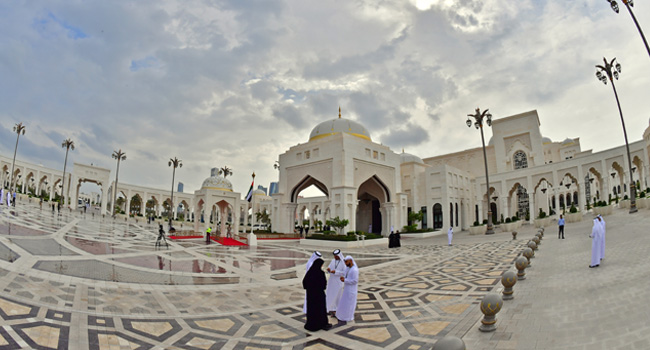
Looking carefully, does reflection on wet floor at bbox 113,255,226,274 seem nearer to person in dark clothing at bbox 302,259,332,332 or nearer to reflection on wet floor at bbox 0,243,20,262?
reflection on wet floor at bbox 0,243,20,262

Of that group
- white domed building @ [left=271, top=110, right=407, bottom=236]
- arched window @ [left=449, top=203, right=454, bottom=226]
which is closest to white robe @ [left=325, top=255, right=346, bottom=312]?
white domed building @ [left=271, top=110, right=407, bottom=236]

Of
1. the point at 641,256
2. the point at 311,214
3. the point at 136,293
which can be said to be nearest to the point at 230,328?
the point at 136,293

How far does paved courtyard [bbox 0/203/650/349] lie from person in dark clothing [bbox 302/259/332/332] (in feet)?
0.51

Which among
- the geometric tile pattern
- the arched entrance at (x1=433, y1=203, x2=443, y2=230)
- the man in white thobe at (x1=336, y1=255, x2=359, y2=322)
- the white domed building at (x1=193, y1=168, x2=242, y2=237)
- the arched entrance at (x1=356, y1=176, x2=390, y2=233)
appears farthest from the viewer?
the arched entrance at (x1=356, y1=176, x2=390, y2=233)

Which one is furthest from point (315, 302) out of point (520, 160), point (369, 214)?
point (520, 160)

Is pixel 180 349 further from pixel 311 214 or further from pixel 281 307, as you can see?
pixel 311 214

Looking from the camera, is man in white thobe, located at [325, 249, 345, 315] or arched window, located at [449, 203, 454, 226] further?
arched window, located at [449, 203, 454, 226]

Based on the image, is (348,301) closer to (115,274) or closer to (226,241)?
(115,274)

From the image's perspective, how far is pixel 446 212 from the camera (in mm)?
28844

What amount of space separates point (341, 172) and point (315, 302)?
737 inches

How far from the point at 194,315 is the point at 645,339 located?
19.2 ft

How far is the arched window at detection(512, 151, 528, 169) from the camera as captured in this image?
3359 cm

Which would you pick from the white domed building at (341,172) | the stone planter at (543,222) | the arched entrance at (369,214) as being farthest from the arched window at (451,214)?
the stone planter at (543,222)

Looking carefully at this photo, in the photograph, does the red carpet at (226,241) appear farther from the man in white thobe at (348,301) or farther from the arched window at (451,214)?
the arched window at (451,214)
